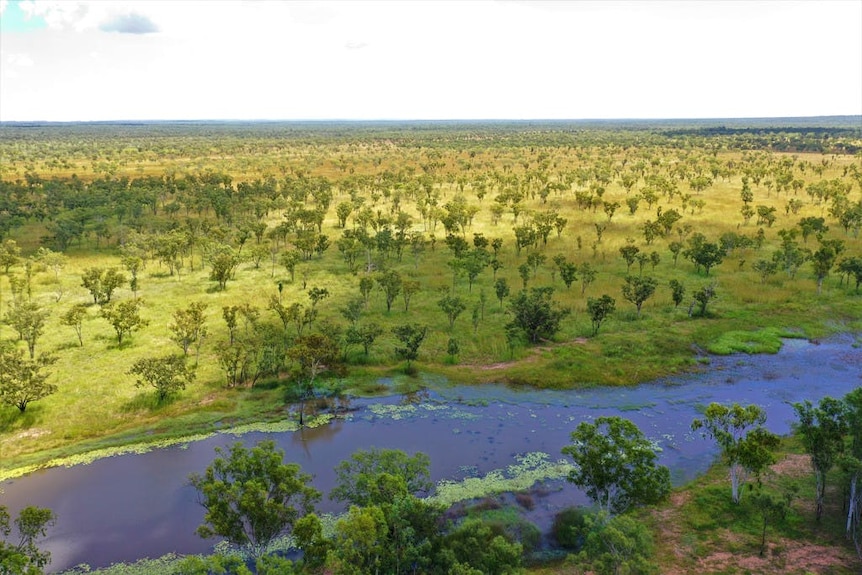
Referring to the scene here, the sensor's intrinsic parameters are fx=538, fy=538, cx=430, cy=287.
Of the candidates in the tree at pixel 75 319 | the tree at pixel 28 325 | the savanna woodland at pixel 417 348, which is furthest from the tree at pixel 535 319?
the tree at pixel 28 325

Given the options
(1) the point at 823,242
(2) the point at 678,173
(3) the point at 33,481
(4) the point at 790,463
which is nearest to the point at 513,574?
(4) the point at 790,463

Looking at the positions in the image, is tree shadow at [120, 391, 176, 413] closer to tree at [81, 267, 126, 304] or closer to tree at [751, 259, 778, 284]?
tree at [81, 267, 126, 304]

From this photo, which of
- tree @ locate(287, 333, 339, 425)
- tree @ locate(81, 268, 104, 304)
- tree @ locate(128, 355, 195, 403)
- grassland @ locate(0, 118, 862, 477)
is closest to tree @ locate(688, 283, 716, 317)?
grassland @ locate(0, 118, 862, 477)

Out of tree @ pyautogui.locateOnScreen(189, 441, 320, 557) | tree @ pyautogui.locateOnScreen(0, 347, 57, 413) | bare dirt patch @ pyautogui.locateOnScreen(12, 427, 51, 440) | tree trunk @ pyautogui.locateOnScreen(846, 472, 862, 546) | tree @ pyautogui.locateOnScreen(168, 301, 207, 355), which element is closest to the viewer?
tree @ pyautogui.locateOnScreen(189, 441, 320, 557)

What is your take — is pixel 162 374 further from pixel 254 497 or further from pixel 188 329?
pixel 254 497

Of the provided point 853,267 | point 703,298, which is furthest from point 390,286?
point 853,267

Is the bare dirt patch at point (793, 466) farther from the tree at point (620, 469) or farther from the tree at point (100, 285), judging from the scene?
the tree at point (100, 285)

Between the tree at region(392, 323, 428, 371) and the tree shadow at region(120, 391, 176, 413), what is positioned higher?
the tree at region(392, 323, 428, 371)
